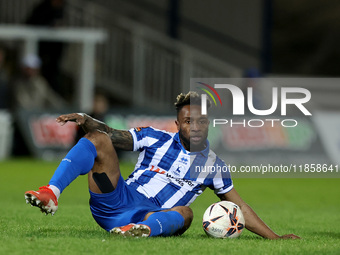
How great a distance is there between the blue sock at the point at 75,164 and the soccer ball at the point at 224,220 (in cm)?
110

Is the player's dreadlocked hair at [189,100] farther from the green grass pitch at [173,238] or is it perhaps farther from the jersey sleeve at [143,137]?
the green grass pitch at [173,238]

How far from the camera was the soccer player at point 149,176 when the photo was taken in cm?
623

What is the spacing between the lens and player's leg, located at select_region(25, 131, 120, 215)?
593 cm

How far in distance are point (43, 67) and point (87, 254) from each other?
1437 centimetres

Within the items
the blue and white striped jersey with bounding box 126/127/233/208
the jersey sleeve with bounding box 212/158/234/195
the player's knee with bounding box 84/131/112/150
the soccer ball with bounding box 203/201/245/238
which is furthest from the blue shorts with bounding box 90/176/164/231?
the jersey sleeve with bounding box 212/158/234/195

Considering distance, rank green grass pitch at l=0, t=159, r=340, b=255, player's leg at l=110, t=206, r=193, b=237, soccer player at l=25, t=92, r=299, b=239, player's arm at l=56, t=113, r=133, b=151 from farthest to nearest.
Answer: player's arm at l=56, t=113, r=133, b=151
soccer player at l=25, t=92, r=299, b=239
player's leg at l=110, t=206, r=193, b=237
green grass pitch at l=0, t=159, r=340, b=255

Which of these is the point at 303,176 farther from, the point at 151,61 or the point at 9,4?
the point at 9,4

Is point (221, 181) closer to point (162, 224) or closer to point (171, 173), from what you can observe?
point (171, 173)

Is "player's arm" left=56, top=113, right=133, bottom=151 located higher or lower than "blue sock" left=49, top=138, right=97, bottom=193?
higher

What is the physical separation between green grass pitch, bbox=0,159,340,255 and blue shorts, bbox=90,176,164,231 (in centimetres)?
19

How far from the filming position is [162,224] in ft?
20.6

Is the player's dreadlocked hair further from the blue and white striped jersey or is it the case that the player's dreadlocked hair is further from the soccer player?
the blue and white striped jersey

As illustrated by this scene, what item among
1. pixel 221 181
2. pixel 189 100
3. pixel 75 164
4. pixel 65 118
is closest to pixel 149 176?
pixel 221 181

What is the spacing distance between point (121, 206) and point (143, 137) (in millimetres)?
666
